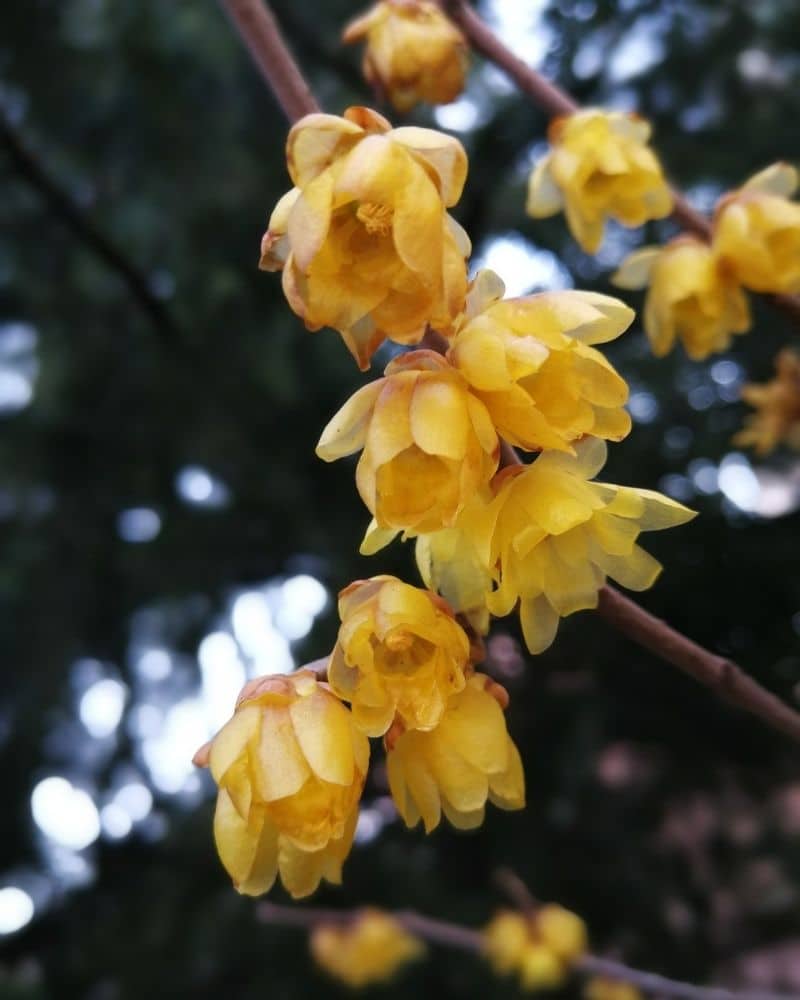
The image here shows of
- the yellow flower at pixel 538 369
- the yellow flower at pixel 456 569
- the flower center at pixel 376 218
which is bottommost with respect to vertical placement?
the yellow flower at pixel 456 569

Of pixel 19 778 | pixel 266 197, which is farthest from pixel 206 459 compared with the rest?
pixel 19 778

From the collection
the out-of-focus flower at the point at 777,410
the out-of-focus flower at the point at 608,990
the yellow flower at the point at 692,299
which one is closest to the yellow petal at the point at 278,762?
the yellow flower at the point at 692,299

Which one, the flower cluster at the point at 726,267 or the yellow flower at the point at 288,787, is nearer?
the yellow flower at the point at 288,787

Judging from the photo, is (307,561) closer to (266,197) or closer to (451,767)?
(266,197)

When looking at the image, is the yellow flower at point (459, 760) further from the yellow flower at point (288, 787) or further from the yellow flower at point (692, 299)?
the yellow flower at point (692, 299)

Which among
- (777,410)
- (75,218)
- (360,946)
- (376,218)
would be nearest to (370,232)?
(376,218)

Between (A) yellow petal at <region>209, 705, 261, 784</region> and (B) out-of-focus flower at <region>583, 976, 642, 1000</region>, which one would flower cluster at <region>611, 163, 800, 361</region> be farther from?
(B) out-of-focus flower at <region>583, 976, 642, 1000</region>

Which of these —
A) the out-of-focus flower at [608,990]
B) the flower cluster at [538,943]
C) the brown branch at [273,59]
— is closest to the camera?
the brown branch at [273,59]
